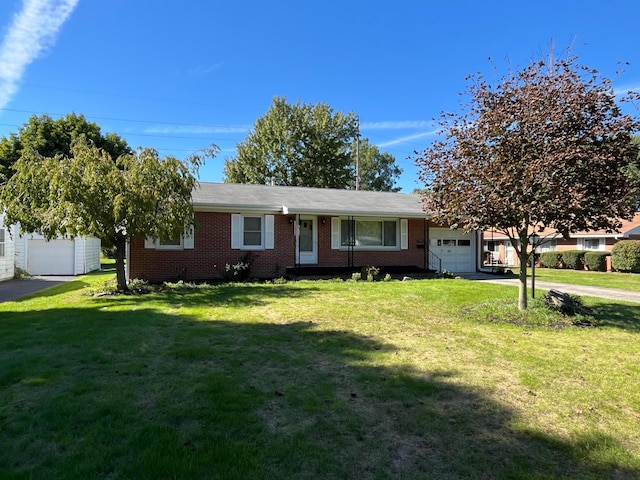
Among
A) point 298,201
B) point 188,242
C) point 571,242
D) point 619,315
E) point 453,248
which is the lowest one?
point 619,315

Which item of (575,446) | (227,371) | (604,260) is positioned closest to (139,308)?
(227,371)

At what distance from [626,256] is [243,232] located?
20314 mm

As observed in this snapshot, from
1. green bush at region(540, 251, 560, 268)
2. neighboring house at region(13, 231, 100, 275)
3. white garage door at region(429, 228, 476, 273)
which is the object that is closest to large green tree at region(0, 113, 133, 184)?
neighboring house at region(13, 231, 100, 275)

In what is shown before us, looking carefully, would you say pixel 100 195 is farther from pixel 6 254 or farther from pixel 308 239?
pixel 6 254

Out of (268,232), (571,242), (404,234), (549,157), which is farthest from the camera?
(571,242)

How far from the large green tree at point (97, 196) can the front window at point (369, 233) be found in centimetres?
706

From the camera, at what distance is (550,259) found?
2783 centimetres

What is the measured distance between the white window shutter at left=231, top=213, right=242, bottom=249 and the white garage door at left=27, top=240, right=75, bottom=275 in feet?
30.6

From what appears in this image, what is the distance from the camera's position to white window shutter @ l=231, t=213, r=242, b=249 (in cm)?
1489

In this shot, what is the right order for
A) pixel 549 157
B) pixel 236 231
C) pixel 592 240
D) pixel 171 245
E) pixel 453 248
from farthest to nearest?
pixel 592 240 < pixel 453 248 < pixel 236 231 < pixel 171 245 < pixel 549 157

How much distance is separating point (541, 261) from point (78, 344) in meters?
28.9

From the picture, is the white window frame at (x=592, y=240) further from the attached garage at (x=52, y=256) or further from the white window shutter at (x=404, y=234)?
the attached garage at (x=52, y=256)

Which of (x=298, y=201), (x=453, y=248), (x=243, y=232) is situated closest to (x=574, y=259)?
(x=453, y=248)

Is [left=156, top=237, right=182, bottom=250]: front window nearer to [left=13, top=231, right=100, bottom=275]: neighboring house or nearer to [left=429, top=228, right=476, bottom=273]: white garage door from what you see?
[left=13, top=231, right=100, bottom=275]: neighboring house
